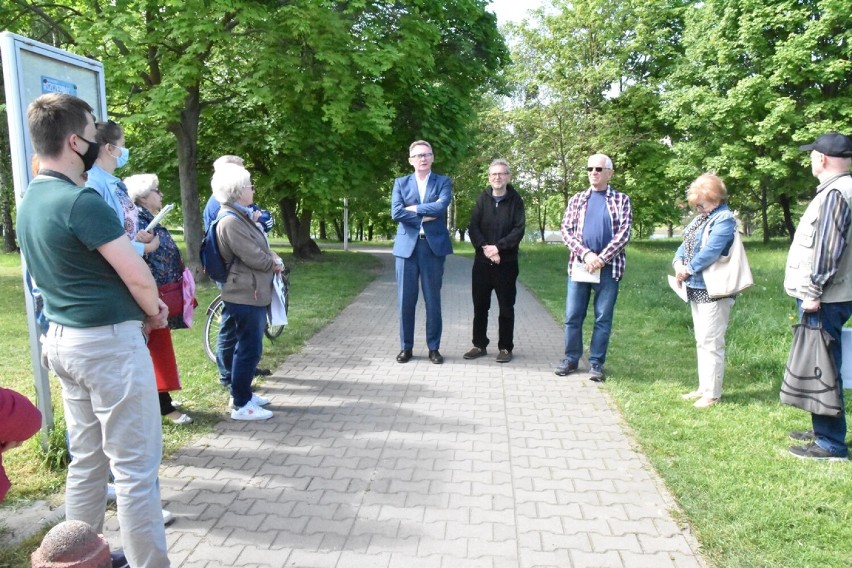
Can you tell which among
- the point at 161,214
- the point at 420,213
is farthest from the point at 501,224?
the point at 161,214

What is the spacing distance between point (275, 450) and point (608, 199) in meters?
3.87

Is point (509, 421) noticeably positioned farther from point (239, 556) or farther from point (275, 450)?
point (239, 556)

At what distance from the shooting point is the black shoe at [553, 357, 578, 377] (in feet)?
21.7

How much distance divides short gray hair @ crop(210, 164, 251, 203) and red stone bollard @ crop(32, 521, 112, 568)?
3.59 meters

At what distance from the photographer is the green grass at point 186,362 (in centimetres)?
393

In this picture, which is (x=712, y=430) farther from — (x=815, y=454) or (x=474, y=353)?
(x=474, y=353)

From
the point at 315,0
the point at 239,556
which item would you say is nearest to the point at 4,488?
the point at 239,556

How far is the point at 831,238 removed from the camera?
4207 millimetres

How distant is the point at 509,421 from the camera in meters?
5.21

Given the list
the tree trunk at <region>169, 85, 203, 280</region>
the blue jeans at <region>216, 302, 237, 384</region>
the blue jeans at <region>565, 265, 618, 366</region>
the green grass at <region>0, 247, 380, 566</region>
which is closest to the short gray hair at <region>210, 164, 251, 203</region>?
the blue jeans at <region>216, 302, 237, 384</region>

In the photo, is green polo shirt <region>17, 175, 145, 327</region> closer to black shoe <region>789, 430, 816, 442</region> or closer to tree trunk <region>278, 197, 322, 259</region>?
black shoe <region>789, 430, 816, 442</region>

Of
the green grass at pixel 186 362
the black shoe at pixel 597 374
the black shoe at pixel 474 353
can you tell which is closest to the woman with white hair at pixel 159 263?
the green grass at pixel 186 362

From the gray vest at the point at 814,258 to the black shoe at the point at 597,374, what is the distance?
222 centimetres

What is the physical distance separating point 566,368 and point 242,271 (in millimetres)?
3365
